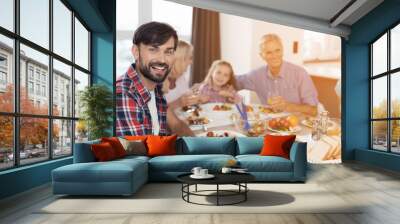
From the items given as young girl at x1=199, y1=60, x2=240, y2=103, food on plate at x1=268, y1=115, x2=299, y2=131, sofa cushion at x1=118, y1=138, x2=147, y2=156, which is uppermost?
young girl at x1=199, y1=60, x2=240, y2=103

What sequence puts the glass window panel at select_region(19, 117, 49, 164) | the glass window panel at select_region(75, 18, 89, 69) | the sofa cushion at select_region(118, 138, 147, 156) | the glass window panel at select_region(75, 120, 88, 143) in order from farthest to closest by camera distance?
the glass window panel at select_region(75, 18, 89, 69) < the glass window panel at select_region(75, 120, 88, 143) < the sofa cushion at select_region(118, 138, 147, 156) < the glass window panel at select_region(19, 117, 49, 164)

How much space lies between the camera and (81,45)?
330 inches

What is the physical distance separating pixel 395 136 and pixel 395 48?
6.12 feet

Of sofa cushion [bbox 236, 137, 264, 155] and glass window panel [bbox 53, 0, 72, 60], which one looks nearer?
glass window panel [bbox 53, 0, 72, 60]

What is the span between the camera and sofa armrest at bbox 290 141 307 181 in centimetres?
616

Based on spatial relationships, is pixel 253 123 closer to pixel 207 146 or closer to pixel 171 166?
pixel 207 146

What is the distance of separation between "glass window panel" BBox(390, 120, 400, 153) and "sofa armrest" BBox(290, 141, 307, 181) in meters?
2.94

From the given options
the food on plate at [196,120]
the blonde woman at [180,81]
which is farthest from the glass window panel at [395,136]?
the blonde woman at [180,81]

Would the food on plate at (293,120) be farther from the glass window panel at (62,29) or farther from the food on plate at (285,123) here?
the glass window panel at (62,29)

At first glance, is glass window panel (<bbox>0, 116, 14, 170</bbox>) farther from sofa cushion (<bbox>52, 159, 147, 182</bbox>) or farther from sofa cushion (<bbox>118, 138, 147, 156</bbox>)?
sofa cushion (<bbox>118, 138, 147, 156</bbox>)

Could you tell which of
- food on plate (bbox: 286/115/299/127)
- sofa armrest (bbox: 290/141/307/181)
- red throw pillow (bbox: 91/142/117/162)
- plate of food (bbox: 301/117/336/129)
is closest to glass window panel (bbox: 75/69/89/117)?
red throw pillow (bbox: 91/142/117/162)

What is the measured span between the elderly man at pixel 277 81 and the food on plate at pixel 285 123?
231 millimetres

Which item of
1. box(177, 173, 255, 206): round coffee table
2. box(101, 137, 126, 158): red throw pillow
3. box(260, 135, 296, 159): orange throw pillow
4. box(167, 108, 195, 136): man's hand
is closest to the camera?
box(177, 173, 255, 206): round coffee table

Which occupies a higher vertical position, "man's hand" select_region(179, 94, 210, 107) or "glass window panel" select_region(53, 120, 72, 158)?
"man's hand" select_region(179, 94, 210, 107)
